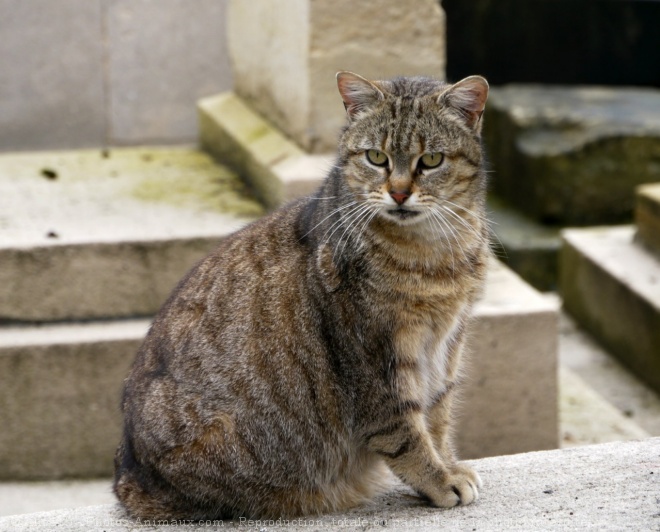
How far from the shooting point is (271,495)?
10.3 feet

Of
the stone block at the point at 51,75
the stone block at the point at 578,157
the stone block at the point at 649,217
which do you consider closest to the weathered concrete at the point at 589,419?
the stone block at the point at 649,217

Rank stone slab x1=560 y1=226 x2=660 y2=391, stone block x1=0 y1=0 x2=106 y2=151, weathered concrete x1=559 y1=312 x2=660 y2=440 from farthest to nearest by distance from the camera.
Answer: stone block x1=0 y1=0 x2=106 y2=151 → stone slab x1=560 y1=226 x2=660 y2=391 → weathered concrete x1=559 y1=312 x2=660 y2=440

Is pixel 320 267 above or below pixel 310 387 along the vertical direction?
above

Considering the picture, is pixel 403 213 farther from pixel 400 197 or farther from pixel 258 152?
pixel 258 152

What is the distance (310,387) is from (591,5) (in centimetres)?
760

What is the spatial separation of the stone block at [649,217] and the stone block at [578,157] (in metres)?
1.49

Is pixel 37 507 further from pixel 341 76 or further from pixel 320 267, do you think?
pixel 341 76

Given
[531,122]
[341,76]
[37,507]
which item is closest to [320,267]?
[341,76]

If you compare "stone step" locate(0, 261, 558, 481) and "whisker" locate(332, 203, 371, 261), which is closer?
"whisker" locate(332, 203, 371, 261)

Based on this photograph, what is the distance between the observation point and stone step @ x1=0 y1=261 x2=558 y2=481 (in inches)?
185

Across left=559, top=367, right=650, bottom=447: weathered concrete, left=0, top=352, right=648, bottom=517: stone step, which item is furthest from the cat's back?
left=559, top=367, right=650, bottom=447: weathered concrete

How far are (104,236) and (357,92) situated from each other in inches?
82.9

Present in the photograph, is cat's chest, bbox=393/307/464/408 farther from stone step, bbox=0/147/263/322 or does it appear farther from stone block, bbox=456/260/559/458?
stone step, bbox=0/147/263/322

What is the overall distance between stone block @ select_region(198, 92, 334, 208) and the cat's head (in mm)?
1252
